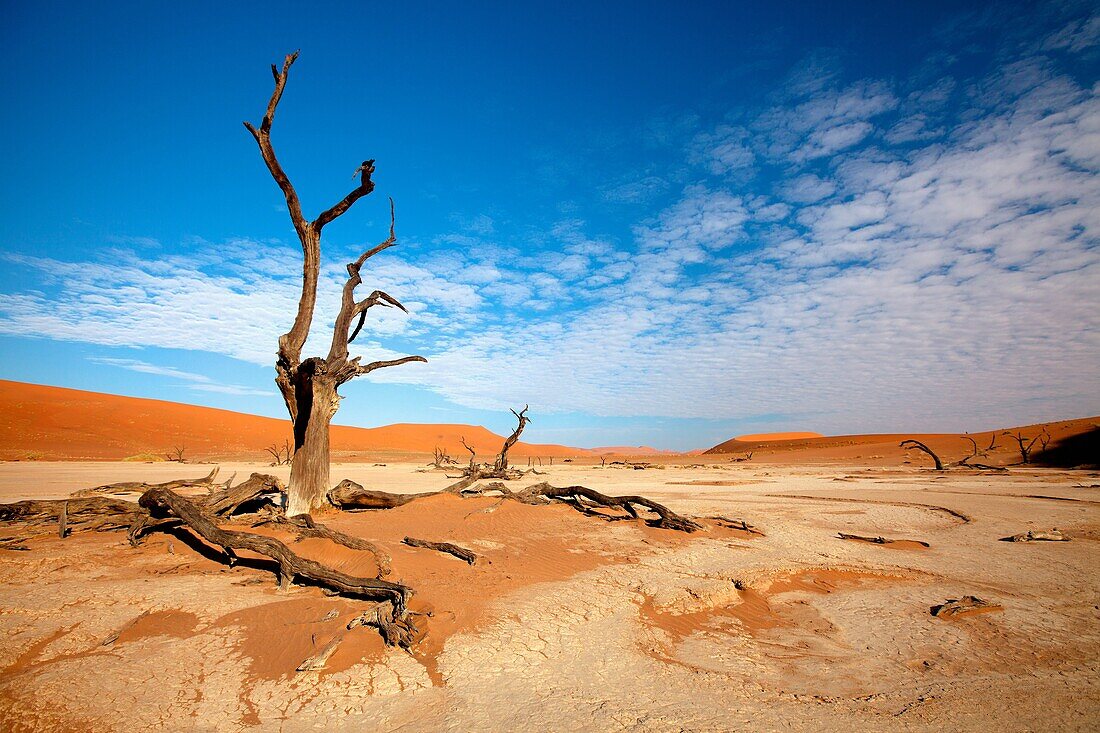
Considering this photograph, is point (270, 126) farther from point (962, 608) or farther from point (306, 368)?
point (962, 608)

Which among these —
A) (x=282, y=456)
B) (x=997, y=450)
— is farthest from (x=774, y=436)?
(x=282, y=456)

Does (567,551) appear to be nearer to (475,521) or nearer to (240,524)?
(475,521)

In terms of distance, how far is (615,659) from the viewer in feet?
12.9

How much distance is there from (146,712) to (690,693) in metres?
3.45

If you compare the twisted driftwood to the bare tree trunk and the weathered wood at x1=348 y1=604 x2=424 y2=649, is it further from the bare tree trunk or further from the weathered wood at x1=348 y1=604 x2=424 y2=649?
the weathered wood at x1=348 y1=604 x2=424 y2=649

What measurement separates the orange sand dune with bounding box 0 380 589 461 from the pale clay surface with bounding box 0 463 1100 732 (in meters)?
32.9

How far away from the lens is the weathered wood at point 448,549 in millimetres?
6312

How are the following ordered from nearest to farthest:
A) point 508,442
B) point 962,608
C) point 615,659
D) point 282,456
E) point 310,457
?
point 615,659, point 962,608, point 310,457, point 508,442, point 282,456

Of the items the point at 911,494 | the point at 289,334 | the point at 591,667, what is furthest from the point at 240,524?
the point at 911,494

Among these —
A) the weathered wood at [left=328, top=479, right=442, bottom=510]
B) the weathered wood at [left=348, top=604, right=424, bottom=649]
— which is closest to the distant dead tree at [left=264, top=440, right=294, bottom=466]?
the weathered wood at [left=328, top=479, right=442, bottom=510]

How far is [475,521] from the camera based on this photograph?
9.00 m

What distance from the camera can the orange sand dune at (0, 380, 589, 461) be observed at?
3462cm

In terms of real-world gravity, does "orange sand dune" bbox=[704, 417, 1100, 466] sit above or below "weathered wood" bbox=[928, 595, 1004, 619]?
above

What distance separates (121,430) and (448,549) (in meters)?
53.0
